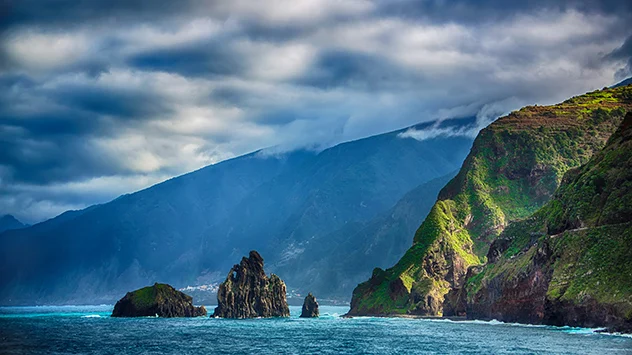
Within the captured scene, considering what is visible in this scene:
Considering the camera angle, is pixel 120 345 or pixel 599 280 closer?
pixel 120 345

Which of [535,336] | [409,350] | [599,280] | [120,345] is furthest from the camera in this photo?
[599,280]

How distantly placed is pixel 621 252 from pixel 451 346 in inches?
2400

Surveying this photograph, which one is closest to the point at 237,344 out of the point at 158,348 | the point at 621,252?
the point at 158,348

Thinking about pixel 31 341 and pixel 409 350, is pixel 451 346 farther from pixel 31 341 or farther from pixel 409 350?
pixel 31 341

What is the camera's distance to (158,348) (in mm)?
159500

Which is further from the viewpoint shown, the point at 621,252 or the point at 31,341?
the point at 621,252

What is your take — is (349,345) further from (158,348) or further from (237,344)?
(158,348)

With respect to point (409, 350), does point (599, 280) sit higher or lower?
higher

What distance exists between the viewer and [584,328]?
650ft

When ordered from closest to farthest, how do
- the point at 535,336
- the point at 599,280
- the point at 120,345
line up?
the point at 120,345
the point at 535,336
the point at 599,280

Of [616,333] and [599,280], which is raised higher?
[599,280]

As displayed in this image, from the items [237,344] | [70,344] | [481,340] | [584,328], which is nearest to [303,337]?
[237,344]

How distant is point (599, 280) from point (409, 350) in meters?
66.5

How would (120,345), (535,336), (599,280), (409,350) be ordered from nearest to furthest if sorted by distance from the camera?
(409,350)
(120,345)
(535,336)
(599,280)
